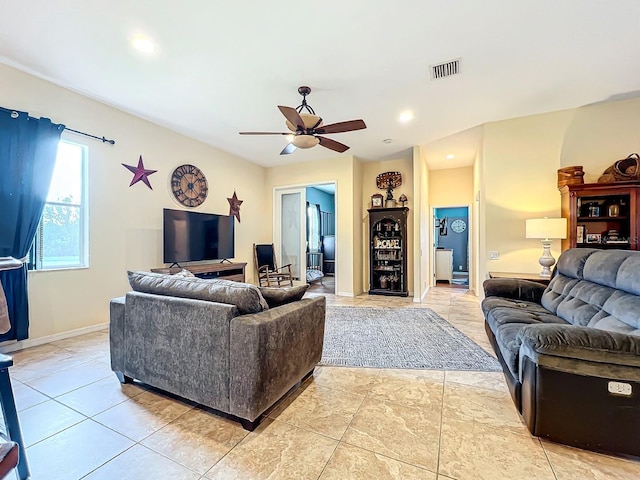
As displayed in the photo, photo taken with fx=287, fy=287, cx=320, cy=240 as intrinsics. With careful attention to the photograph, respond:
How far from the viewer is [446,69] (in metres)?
2.92

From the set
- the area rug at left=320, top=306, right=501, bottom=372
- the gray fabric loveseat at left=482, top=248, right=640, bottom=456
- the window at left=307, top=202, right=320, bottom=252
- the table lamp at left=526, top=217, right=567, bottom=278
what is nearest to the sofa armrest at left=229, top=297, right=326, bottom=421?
the area rug at left=320, top=306, right=501, bottom=372

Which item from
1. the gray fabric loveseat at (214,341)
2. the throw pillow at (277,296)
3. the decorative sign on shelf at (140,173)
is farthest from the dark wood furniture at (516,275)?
the decorative sign on shelf at (140,173)

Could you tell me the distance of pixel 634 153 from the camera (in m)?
3.77

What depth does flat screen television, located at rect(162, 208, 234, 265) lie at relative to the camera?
14.4ft

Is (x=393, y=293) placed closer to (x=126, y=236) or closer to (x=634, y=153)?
(x=634, y=153)

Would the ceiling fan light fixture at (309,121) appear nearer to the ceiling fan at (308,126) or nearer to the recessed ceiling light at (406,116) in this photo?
the ceiling fan at (308,126)

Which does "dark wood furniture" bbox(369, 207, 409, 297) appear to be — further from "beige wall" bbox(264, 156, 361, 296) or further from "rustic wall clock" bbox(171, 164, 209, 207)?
"rustic wall clock" bbox(171, 164, 209, 207)

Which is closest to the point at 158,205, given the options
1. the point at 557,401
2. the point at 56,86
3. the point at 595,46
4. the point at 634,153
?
the point at 56,86

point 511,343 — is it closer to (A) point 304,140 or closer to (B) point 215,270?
(A) point 304,140

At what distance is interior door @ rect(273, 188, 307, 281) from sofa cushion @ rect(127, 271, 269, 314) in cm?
453

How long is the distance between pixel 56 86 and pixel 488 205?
5771mm

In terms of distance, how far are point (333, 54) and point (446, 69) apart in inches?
46.4

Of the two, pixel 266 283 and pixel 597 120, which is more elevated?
→ pixel 597 120

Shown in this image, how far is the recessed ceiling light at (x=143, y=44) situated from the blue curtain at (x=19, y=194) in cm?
150
